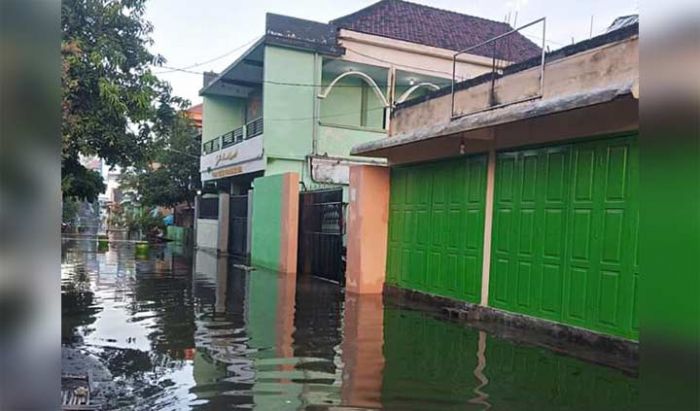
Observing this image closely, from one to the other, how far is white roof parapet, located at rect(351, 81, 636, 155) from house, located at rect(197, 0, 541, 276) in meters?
4.74

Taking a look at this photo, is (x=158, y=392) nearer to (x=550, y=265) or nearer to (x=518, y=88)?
(x=550, y=265)

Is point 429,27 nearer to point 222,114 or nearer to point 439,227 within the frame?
point 222,114

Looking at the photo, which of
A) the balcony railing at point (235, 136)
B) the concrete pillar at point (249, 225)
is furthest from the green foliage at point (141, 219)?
the concrete pillar at point (249, 225)

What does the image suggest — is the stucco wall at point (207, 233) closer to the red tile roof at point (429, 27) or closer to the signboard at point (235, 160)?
the signboard at point (235, 160)

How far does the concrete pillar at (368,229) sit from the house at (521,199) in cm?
2

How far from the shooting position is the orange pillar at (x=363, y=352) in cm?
471

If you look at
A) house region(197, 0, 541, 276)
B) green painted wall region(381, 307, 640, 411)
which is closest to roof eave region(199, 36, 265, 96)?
house region(197, 0, 541, 276)

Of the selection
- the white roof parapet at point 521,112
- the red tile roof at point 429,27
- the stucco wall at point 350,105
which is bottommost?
the white roof parapet at point 521,112

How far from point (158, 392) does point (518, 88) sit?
599cm

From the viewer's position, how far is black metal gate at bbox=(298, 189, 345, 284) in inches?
496

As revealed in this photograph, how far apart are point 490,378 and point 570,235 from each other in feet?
8.23

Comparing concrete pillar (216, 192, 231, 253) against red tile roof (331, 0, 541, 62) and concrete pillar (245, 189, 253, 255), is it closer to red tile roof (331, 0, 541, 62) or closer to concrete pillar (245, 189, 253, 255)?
concrete pillar (245, 189, 253, 255)

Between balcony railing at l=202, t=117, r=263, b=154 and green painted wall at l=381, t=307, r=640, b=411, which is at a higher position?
balcony railing at l=202, t=117, r=263, b=154

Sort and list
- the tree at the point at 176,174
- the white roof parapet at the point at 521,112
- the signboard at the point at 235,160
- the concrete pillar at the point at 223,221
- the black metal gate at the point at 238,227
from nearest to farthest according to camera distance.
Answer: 1. the white roof parapet at the point at 521,112
2. the signboard at the point at 235,160
3. the black metal gate at the point at 238,227
4. the concrete pillar at the point at 223,221
5. the tree at the point at 176,174
